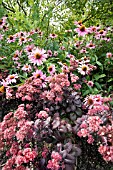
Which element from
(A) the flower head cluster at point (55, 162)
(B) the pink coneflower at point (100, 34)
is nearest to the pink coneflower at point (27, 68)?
(B) the pink coneflower at point (100, 34)

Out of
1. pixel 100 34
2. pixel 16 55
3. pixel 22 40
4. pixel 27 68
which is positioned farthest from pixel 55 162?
pixel 100 34

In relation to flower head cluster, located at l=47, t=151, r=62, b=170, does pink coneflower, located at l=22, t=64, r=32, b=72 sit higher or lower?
higher

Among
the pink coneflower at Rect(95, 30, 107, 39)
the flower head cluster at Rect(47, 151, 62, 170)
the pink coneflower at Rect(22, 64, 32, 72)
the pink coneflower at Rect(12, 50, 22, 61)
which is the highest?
the pink coneflower at Rect(95, 30, 107, 39)

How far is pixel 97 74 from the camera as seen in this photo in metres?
2.26

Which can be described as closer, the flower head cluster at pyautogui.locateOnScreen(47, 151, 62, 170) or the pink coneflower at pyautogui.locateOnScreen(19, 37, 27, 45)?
the flower head cluster at pyautogui.locateOnScreen(47, 151, 62, 170)

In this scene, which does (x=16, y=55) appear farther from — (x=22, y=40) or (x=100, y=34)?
(x=100, y=34)

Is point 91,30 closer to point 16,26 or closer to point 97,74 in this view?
point 97,74

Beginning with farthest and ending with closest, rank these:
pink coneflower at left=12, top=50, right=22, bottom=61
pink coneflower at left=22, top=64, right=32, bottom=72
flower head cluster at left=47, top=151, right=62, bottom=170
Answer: pink coneflower at left=12, top=50, right=22, bottom=61 → pink coneflower at left=22, top=64, right=32, bottom=72 → flower head cluster at left=47, top=151, right=62, bottom=170

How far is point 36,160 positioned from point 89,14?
3.96 metres

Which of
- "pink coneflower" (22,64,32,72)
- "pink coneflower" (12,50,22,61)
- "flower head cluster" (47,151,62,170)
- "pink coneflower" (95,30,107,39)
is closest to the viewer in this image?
"flower head cluster" (47,151,62,170)

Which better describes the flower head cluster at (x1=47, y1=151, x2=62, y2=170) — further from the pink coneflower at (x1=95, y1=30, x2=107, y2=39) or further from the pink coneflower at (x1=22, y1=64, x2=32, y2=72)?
the pink coneflower at (x1=95, y1=30, x2=107, y2=39)

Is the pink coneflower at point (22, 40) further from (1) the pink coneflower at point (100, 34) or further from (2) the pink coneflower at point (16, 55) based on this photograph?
(1) the pink coneflower at point (100, 34)

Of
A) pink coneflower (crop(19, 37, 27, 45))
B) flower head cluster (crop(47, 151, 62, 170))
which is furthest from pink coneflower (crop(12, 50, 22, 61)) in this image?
flower head cluster (crop(47, 151, 62, 170))

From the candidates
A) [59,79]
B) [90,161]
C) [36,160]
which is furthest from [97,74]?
[36,160]
